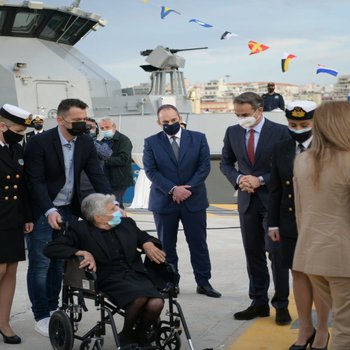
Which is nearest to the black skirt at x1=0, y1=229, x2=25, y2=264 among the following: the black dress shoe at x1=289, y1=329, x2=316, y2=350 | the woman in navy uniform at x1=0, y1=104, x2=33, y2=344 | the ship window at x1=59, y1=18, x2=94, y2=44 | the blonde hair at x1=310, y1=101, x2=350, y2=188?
the woman in navy uniform at x1=0, y1=104, x2=33, y2=344

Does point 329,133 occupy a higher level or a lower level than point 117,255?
higher

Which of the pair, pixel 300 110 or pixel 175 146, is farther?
pixel 175 146

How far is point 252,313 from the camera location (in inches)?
214

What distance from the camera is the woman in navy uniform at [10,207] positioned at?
4918 millimetres

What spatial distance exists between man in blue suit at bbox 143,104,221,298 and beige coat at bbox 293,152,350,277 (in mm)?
2702

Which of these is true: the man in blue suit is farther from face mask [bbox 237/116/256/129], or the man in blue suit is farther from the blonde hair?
the blonde hair

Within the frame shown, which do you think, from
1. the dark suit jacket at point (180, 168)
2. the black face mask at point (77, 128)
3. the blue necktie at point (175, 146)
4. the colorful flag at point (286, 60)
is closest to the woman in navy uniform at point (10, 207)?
the black face mask at point (77, 128)

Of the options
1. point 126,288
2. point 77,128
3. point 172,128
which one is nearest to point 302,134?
point 126,288

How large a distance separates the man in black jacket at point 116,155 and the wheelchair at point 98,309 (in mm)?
3838

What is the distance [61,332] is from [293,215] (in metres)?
1.73

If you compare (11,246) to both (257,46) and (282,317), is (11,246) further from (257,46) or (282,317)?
(257,46)

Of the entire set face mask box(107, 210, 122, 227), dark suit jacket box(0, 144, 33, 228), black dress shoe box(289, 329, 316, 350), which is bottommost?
black dress shoe box(289, 329, 316, 350)

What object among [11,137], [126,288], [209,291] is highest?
[11,137]

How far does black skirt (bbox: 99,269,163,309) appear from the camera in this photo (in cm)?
434
